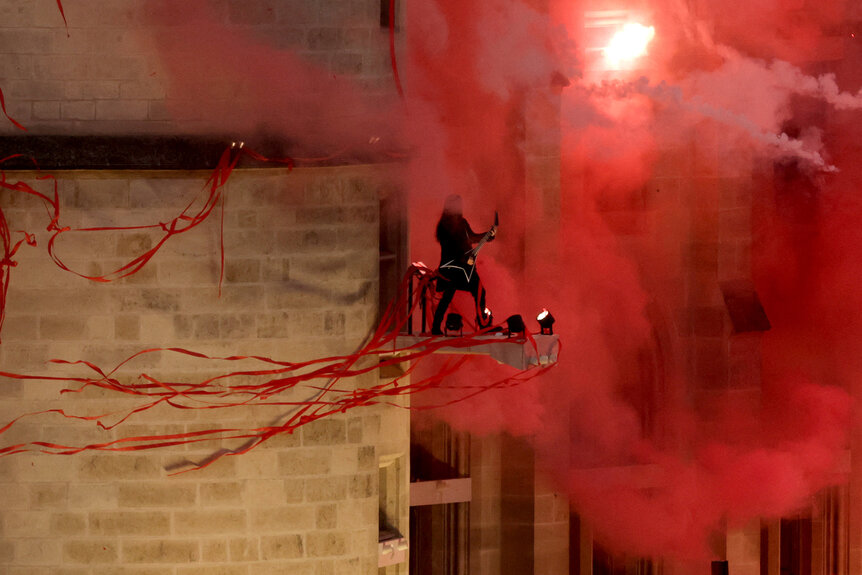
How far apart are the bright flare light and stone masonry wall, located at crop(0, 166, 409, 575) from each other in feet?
10.3

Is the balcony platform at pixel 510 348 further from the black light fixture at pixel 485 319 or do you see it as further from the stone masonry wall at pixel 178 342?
the stone masonry wall at pixel 178 342

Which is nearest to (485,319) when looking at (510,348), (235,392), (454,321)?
(454,321)

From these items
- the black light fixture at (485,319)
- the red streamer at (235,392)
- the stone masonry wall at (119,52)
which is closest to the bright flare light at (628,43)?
the stone masonry wall at (119,52)

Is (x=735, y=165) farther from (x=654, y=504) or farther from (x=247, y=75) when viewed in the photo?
(x=247, y=75)

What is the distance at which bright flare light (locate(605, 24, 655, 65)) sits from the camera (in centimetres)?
692

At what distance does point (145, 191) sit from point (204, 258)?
683 mm

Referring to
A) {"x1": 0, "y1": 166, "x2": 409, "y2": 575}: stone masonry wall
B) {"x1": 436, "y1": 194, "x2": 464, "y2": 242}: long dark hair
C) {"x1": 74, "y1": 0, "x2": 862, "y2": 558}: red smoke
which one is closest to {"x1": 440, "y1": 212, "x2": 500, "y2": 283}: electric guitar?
{"x1": 436, "y1": 194, "x2": 464, "y2": 242}: long dark hair

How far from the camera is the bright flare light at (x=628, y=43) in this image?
6.92 meters

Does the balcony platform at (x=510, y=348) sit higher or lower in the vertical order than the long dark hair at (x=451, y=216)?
lower

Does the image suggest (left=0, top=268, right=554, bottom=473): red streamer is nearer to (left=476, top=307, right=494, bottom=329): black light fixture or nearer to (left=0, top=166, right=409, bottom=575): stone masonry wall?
(left=0, top=166, right=409, bottom=575): stone masonry wall

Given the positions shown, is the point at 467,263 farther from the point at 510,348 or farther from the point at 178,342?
the point at 178,342

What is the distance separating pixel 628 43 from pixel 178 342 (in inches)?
207

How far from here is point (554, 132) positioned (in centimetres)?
684

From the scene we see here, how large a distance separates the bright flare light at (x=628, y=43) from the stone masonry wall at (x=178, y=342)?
3135 mm
